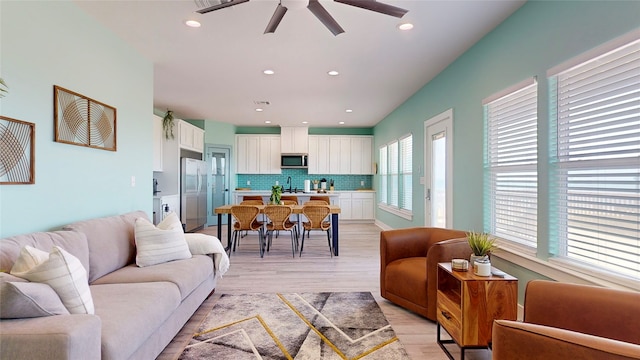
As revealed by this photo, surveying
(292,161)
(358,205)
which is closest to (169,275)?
(292,161)

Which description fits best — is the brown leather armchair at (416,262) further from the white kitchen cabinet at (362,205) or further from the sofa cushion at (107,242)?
the white kitchen cabinet at (362,205)

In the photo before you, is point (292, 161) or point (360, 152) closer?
point (292, 161)

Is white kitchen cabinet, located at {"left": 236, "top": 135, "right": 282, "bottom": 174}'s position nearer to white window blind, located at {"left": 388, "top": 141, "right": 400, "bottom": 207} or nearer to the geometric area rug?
white window blind, located at {"left": 388, "top": 141, "right": 400, "bottom": 207}

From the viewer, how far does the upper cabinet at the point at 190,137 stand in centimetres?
673

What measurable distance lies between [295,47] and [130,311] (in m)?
2.93

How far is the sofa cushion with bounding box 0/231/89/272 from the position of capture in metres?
1.79

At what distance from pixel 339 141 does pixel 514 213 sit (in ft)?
21.1

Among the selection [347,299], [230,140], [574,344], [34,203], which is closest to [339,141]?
[230,140]

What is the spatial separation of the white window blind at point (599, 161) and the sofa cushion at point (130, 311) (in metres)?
2.81

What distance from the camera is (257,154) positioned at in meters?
8.92

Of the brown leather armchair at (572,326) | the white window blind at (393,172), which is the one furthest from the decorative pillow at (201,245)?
the white window blind at (393,172)

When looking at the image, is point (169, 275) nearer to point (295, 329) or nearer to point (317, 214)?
point (295, 329)

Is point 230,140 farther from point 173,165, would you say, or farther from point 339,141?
point 339,141

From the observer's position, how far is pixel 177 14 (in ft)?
9.30
